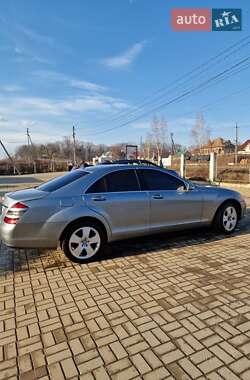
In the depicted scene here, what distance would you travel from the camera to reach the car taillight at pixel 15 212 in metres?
3.96

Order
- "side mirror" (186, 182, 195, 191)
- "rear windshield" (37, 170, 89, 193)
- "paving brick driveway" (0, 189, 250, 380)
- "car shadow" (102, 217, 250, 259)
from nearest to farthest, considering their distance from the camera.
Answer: "paving brick driveway" (0, 189, 250, 380) → "rear windshield" (37, 170, 89, 193) → "car shadow" (102, 217, 250, 259) → "side mirror" (186, 182, 195, 191)

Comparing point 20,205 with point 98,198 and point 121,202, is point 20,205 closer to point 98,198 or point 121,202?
point 98,198

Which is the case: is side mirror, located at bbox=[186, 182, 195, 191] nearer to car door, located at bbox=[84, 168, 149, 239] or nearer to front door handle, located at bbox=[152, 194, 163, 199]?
front door handle, located at bbox=[152, 194, 163, 199]

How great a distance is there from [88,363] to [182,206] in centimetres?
334

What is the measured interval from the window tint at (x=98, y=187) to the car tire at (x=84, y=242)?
0.49 meters

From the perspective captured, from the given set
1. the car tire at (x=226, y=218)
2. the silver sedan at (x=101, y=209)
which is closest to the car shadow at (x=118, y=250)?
the car tire at (x=226, y=218)

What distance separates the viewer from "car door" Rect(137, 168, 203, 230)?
16.0ft

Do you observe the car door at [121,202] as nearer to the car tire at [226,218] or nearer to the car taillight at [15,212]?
the car taillight at [15,212]

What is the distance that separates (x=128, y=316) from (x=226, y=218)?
138 inches

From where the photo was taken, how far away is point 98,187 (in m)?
4.48

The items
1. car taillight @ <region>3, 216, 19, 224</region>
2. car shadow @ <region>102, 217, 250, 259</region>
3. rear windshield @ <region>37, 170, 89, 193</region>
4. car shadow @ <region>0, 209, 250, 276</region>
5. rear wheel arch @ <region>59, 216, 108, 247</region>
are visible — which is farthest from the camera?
car shadow @ <region>102, 217, 250, 259</region>

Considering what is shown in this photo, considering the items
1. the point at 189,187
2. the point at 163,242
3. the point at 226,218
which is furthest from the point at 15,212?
the point at 226,218

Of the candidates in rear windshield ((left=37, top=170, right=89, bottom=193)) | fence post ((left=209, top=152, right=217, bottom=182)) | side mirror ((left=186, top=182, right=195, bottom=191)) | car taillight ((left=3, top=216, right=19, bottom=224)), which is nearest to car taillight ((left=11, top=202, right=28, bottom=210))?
car taillight ((left=3, top=216, right=19, bottom=224))

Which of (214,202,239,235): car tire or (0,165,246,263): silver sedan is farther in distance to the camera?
(214,202,239,235): car tire
